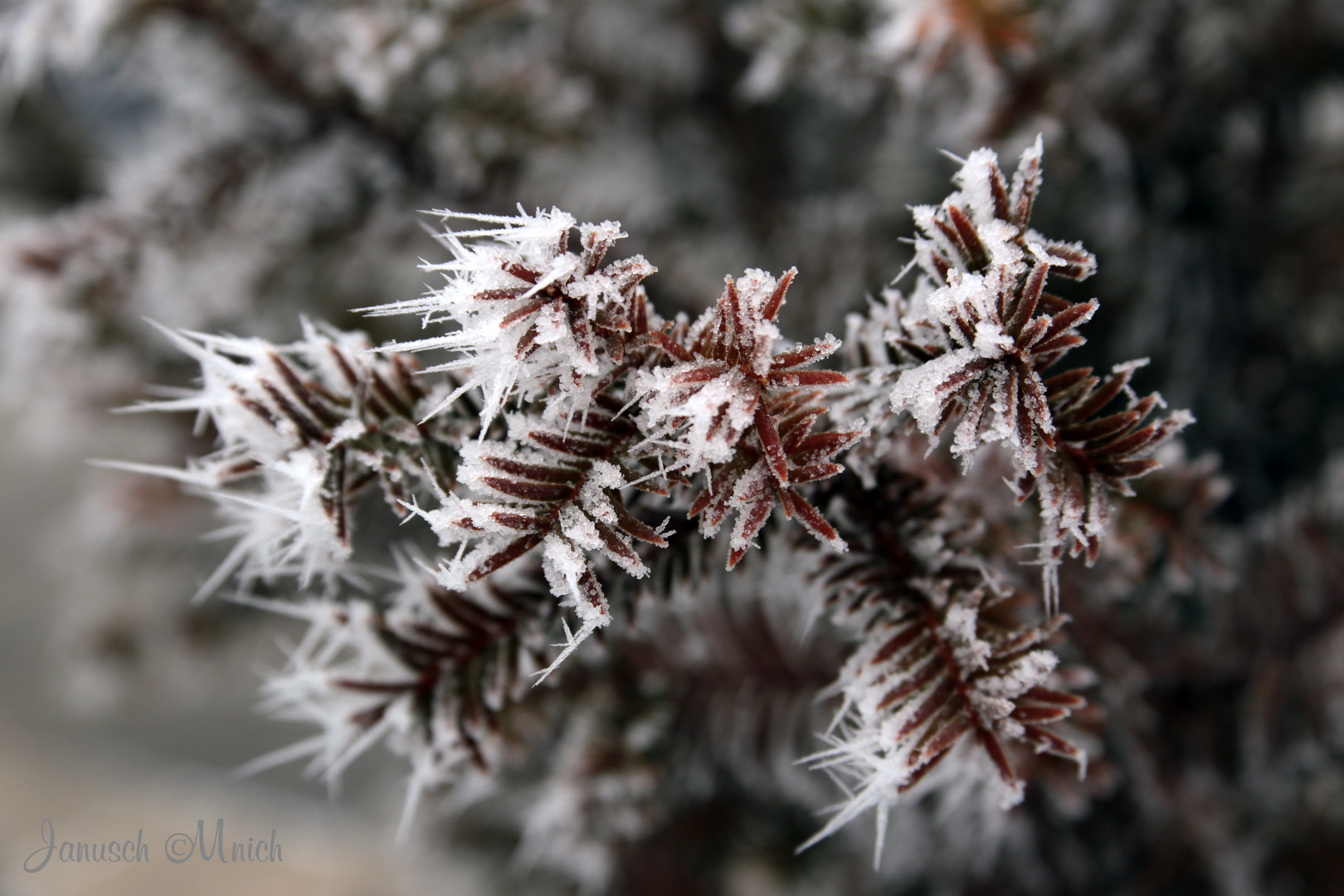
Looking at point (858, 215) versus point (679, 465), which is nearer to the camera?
point (679, 465)

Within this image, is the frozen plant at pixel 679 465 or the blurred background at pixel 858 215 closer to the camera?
the frozen plant at pixel 679 465

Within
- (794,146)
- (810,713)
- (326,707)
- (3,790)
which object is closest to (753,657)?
(810,713)

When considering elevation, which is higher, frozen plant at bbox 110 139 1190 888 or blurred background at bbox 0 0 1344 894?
blurred background at bbox 0 0 1344 894

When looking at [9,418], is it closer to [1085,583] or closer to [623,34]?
[623,34]

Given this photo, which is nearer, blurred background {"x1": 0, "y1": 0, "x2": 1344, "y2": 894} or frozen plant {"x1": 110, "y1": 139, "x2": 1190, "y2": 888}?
frozen plant {"x1": 110, "y1": 139, "x2": 1190, "y2": 888}
